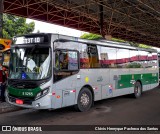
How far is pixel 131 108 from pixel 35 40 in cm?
484

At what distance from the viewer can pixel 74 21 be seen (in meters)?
21.6

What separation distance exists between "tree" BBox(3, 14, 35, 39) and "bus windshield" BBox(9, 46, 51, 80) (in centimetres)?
2449

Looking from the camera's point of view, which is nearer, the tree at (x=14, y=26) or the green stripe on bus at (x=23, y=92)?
the green stripe on bus at (x=23, y=92)

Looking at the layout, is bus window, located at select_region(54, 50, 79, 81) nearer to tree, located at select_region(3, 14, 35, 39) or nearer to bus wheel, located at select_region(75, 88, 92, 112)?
bus wheel, located at select_region(75, 88, 92, 112)

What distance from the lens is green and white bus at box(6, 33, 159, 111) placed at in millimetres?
7652

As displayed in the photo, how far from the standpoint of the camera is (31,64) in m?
7.81

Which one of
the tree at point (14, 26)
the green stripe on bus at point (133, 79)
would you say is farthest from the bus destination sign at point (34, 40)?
the tree at point (14, 26)

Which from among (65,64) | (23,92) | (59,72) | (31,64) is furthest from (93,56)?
(23,92)

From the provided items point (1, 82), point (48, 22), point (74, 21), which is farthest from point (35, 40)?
point (74, 21)

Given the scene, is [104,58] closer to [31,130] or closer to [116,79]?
[116,79]

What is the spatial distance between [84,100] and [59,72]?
1837mm

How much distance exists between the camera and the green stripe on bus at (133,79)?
11581 millimetres

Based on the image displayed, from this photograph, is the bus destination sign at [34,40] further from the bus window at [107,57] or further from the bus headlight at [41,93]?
the bus window at [107,57]

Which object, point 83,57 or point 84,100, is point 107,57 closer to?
point 83,57
